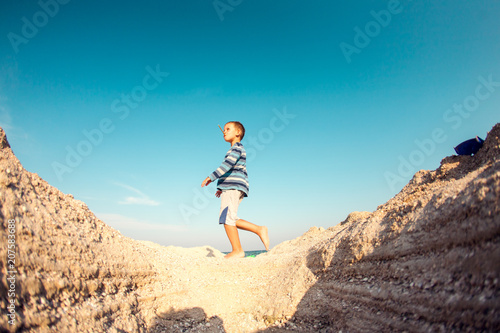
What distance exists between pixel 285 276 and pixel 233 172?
233 cm

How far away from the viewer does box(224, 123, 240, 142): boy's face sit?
18.0 ft

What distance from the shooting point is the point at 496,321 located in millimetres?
1336

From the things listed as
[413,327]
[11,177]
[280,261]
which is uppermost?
[11,177]

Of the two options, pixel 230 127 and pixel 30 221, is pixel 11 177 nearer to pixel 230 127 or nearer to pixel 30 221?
pixel 30 221

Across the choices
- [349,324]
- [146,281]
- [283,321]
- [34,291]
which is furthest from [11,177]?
[349,324]

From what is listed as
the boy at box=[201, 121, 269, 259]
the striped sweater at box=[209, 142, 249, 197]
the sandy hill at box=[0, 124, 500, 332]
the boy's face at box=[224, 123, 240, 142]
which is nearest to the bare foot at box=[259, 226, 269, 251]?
the boy at box=[201, 121, 269, 259]

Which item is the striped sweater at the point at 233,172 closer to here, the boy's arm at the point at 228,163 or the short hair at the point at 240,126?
the boy's arm at the point at 228,163

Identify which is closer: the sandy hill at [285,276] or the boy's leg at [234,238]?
the sandy hill at [285,276]

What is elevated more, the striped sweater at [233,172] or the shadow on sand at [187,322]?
the striped sweater at [233,172]

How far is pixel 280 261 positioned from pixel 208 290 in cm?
125

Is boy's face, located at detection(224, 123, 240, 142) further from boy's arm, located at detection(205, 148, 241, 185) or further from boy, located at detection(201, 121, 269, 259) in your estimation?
boy's arm, located at detection(205, 148, 241, 185)

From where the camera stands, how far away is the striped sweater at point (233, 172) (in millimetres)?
4980

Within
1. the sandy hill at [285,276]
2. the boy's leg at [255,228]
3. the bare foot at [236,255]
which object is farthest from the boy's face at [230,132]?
the sandy hill at [285,276]

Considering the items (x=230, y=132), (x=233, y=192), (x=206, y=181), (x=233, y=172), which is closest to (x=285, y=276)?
(x=233, y=192)
